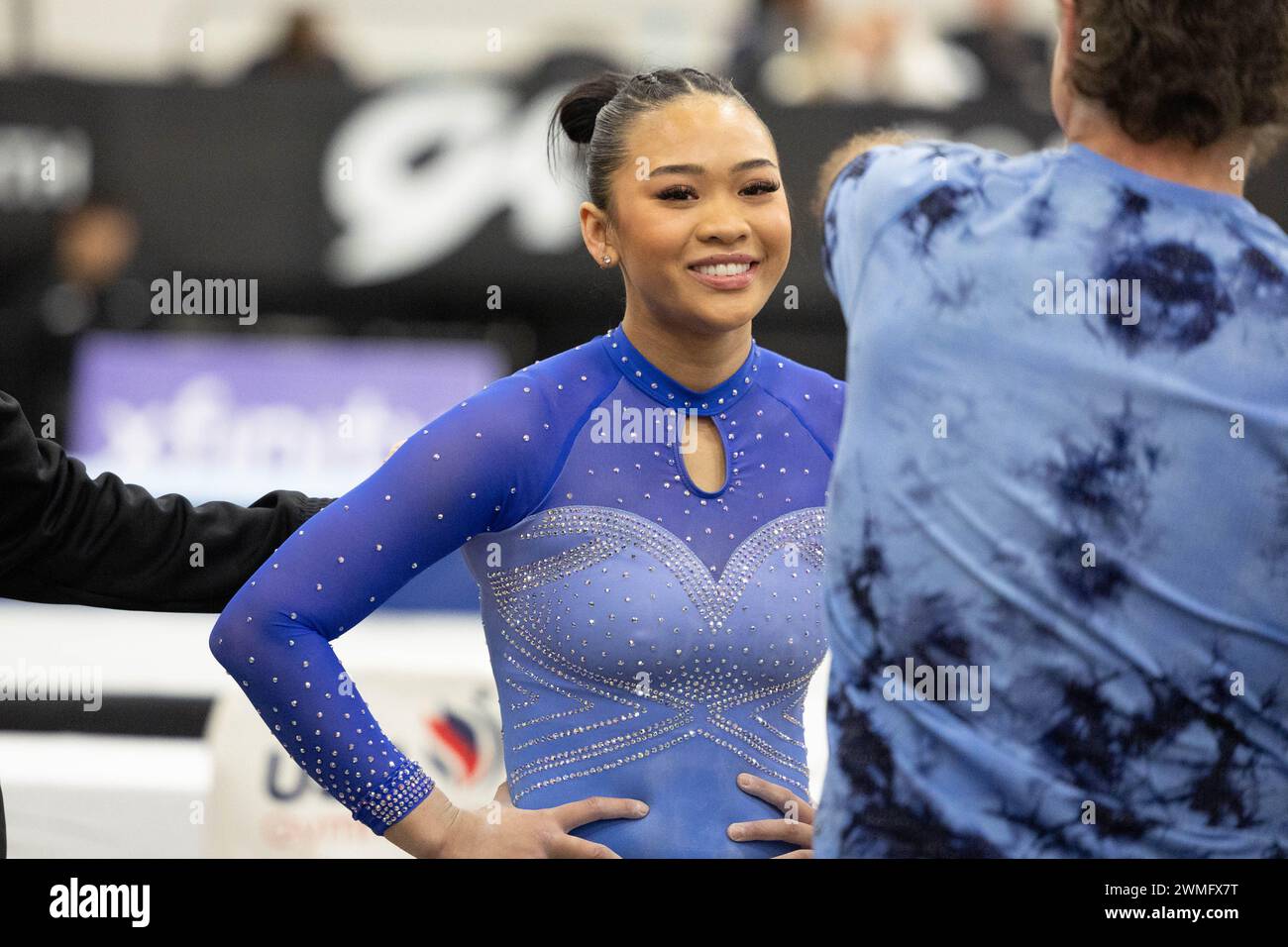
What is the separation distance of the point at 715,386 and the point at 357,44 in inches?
202

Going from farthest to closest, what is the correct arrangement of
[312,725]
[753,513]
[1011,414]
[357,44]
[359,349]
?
1. [357,44]
2. [359,349]
3. [753,513]
4. [312,725]
5. [1011,414]

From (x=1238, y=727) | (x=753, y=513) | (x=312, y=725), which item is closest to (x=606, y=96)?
(x=753, y=513)

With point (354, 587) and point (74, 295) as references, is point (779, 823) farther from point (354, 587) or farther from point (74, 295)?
point (74, 295)

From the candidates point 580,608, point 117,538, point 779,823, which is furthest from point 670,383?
point 117,538

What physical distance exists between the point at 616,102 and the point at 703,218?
0.28 meters

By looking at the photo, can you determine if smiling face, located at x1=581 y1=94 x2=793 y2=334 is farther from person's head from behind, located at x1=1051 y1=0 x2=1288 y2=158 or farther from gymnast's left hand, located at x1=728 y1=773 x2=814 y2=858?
person's head from behind, located at x1=1051 y1=0 x2=1288 y2=158

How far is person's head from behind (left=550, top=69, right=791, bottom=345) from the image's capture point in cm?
232

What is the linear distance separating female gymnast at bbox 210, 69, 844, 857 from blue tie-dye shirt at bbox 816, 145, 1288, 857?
23.3 inches

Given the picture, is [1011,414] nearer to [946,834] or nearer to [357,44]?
[946,834]

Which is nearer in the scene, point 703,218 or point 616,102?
point 703,218

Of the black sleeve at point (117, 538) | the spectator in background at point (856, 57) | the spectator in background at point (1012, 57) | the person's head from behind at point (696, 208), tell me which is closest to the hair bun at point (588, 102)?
the person's head from behind at point (696, 208)

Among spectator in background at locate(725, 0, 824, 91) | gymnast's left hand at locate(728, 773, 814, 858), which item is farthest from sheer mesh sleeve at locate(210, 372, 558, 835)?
spectator in background at locate(725, 0, 824, 91)

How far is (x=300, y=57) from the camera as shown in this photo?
22.3 feet

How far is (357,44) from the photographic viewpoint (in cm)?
711
